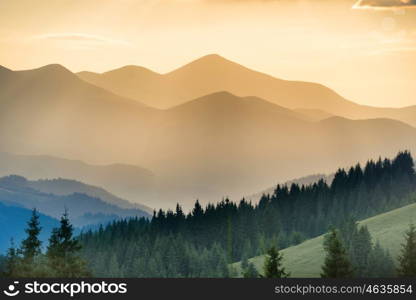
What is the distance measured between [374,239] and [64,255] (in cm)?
9261

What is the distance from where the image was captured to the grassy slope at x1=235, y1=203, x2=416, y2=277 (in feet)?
515

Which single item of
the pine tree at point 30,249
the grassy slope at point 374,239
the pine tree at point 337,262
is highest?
the grassy slope at point 374,239

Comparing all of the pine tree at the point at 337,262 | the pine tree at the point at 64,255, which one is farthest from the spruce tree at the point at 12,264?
the pine tree at the point at 337,262

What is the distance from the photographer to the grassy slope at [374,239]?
157 meters

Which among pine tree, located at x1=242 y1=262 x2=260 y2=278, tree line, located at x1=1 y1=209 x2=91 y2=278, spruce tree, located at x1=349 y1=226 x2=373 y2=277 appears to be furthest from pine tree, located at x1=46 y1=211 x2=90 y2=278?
spruce tree, located at x1=349 y1=226 x2=373 y2=277

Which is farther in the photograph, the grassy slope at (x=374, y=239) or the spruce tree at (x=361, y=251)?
the grassy slope at (x=374, y=239)

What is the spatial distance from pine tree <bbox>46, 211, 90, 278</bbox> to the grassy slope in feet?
225

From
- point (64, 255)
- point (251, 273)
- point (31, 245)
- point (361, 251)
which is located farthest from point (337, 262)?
point (361, 251)

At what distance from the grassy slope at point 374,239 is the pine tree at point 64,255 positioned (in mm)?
68694

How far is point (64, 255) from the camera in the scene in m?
89.2

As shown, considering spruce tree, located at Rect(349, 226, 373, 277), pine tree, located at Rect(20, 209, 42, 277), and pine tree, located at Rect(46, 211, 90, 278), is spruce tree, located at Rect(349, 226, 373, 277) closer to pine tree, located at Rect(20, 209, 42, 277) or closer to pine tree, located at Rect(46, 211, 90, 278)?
pine tree, located at Rect(20, 209, 42, 277)

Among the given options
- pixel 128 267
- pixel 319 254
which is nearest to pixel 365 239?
pixel 319 254

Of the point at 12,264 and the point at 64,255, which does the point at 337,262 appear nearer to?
the point at 64,255

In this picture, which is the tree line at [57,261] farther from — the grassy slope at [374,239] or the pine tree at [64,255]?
the grassy slope at [374,239]
